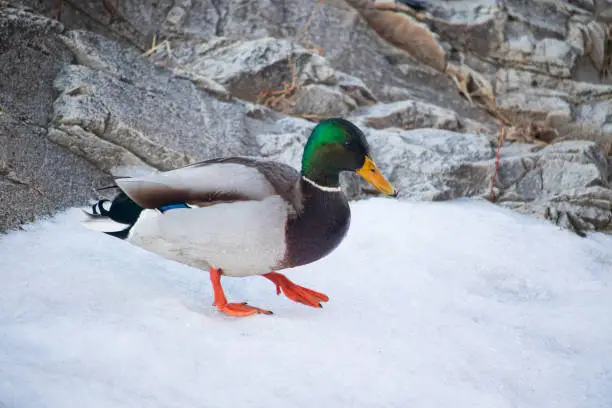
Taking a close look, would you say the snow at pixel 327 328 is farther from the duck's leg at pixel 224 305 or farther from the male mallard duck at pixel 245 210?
the male mallard duck at pixel 245 210

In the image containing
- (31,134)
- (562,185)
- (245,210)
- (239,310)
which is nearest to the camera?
(245,210)

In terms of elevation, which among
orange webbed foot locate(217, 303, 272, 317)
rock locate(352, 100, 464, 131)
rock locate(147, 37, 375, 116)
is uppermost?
rock locate(147, 37, 375, 116)

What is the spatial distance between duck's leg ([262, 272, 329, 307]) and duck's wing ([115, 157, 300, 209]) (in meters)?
0.49

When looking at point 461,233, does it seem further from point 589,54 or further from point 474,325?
point 589,54

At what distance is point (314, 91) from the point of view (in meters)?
5.16

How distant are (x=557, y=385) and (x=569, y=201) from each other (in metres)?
2.21

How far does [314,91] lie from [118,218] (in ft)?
8.94

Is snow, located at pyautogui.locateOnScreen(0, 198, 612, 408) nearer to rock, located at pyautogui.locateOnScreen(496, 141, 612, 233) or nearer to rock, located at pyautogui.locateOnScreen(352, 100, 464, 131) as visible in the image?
rock, located at pyautogui.locateOnScreen(496, 141, 612, 233)

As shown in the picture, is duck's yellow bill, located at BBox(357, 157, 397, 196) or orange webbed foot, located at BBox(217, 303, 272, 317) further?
duck's yellow bill, located at BBox(357, 157, 397, 196)

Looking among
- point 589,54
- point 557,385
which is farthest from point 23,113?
point 589,54

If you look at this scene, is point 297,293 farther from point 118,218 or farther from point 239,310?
point 118,218

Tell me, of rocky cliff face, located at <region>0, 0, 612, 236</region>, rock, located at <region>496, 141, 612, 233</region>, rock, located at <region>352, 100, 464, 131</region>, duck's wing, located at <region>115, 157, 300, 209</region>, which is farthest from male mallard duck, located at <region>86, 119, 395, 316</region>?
rock, located at <region>352, 100, 464, 131</region>

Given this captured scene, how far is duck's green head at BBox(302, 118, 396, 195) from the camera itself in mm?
2656

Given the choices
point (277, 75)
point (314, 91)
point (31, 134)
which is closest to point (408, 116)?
point (314, 91)
